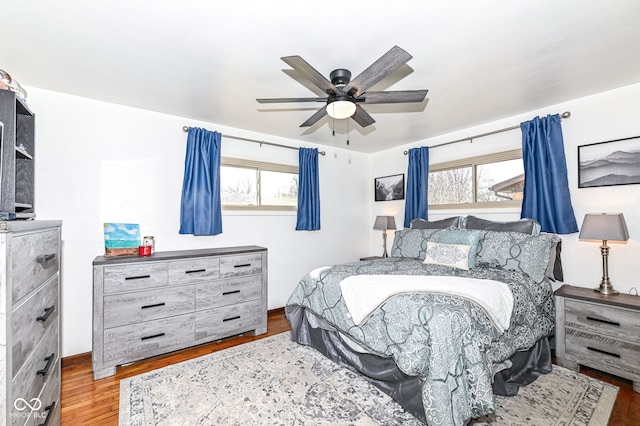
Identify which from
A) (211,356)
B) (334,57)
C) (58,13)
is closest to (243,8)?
(334,57)

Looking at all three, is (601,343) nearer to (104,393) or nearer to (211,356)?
(211,356)

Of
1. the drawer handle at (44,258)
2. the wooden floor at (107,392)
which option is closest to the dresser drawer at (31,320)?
the drawer handle at (44,258)

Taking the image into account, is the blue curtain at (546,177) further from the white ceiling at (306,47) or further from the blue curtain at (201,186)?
the blue curtain at (201,186)

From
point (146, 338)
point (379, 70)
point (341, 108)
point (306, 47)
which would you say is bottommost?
point (146, 338)

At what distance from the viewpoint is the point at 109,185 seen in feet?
9.45

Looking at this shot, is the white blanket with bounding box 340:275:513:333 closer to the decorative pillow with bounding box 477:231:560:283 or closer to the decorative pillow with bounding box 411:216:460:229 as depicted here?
the decorative pillow with bounding box 477:231:560:283

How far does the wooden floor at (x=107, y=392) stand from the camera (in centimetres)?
190

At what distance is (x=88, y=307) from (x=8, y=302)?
2.16m

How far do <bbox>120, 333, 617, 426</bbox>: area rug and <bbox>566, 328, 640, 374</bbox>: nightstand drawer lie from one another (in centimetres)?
16

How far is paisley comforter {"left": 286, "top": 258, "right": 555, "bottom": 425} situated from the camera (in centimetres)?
161

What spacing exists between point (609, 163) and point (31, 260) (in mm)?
4197

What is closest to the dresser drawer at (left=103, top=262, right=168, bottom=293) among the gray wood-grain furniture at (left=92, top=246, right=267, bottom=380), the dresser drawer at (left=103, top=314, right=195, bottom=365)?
the gray wood-grain furniture at (left=92, top=246, right=267, bottom=380)

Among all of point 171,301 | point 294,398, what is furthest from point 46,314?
Answer: point 294,398

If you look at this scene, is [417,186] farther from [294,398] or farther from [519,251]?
[294,398]
